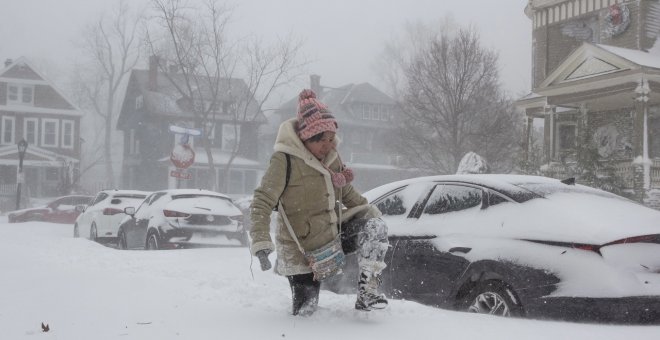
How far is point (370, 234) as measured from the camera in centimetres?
393

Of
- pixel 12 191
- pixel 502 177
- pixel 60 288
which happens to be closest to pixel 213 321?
pixel 60 288

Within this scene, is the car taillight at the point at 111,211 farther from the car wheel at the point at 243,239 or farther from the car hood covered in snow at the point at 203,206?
the car wheel at the point at 243,239

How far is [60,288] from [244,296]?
1.55m

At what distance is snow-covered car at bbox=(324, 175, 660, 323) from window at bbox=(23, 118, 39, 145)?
41745mm

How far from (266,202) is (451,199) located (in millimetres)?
2155

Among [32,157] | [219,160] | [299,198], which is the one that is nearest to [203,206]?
[299,198]

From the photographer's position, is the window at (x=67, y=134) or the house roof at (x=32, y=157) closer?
the house roof at (x=32, y=157)

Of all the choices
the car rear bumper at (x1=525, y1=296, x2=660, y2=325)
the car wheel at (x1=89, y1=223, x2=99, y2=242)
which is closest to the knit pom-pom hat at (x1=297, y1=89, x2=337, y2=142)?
the car rear bumper at (x1=525, y1=296, x2=660, y2=325)

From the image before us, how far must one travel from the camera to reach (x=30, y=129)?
138 feet

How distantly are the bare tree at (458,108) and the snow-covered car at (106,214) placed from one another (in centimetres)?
1126

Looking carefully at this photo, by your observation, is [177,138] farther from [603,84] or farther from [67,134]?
[603,84]

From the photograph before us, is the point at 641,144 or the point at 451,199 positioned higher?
the point at 641,144

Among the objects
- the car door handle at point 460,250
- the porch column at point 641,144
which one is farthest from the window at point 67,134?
the car door handle at point 460,250

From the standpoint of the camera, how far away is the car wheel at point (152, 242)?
34.9ft
